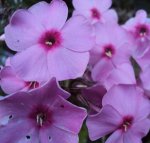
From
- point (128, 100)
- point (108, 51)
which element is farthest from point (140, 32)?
point (128, 100)

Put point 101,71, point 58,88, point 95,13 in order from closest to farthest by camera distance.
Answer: point 58,88 → point 101,71 → point 95,13

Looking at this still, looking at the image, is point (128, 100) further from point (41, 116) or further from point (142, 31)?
point (142, 31)

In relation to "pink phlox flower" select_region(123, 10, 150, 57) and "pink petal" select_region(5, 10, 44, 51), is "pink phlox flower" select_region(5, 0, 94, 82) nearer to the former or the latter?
"pink petal" select_region(5, 10, 44, 51)

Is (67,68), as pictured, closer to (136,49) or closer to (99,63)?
(99,63)

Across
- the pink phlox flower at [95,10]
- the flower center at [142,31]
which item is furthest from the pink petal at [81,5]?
the flower center at [142,31]

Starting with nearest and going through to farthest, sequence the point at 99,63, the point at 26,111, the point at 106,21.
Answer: the point at 26,111
the point at 99,63
the point at 106,21

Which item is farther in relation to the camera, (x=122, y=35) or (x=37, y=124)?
(x=122, y=35)

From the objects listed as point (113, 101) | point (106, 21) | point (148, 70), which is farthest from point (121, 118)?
point (106, 21)
